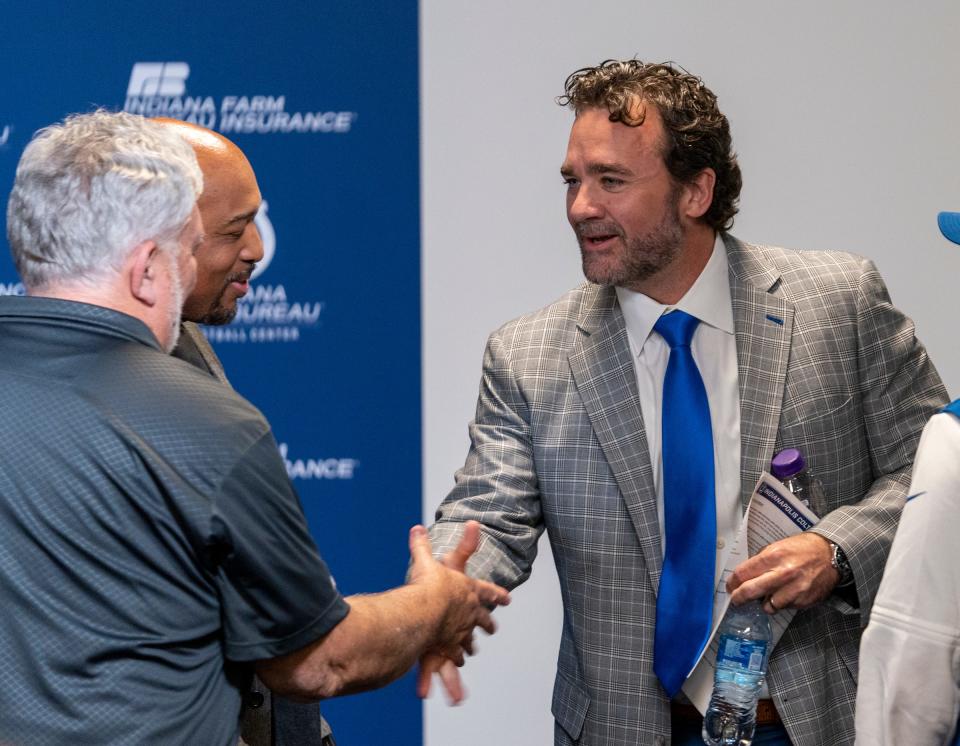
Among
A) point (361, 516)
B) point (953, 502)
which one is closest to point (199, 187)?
point (953, 502)

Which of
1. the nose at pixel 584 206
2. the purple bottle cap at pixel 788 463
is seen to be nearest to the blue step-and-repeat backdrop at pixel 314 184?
the nose at pixel 584 206

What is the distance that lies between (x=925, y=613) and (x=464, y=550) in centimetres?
99

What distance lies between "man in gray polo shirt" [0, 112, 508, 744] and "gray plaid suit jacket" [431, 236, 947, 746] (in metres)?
0.87

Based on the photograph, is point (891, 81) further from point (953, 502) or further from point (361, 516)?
point (953, 502)

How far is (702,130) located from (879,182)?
1411 mm

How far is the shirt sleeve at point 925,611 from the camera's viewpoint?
65.7 inches

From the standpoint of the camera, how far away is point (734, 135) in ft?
13.1

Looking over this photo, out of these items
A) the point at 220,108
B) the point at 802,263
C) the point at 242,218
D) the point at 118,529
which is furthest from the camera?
the point at 220,108

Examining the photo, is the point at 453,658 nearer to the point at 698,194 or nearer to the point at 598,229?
the point at 598,229

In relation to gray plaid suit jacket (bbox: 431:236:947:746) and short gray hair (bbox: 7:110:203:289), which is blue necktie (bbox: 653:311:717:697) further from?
short gray hair (bbox: 7:110:203:289)

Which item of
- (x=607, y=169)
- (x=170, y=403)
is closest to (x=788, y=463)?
(x=607, y=169)

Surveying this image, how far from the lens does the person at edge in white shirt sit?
167 centimetres

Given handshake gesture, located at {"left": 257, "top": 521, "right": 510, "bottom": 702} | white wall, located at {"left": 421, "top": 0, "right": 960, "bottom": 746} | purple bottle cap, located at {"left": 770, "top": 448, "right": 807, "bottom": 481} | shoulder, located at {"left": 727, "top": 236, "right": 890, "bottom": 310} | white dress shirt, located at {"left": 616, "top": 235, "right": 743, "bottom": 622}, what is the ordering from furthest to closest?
white wall, located at {"left": 421, "top": 0, "right": 960, "bottom": 746}, shoulder, located at {"left": 727, "top": 236, "right": 890, "bottom": 310}, white dress shirt, located at {"left": 616, "top": 235, "right": 743, "bottom": 622}, purple bottle cap, located at {"left": 770, "top": 448, "right": 807, "bottom": 481}, handshake gesture, located at {"left": 257, "top": 521, "right": 510, "bottom": 702}

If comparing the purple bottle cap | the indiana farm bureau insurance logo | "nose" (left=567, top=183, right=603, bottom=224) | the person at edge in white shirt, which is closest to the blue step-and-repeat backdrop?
the indiana farm bureau insurance logo
